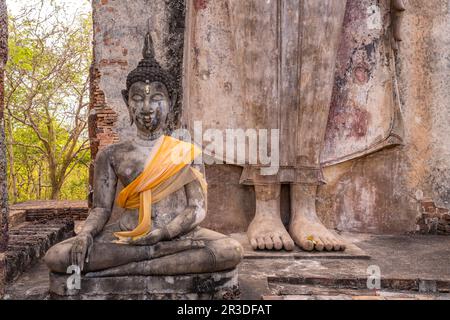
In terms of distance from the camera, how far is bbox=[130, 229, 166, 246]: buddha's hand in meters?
2.49

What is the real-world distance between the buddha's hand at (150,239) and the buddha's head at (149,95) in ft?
1.85

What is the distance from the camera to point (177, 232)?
257cm

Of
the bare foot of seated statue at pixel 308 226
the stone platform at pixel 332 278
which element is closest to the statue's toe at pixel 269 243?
the stone platform at pixel 332 278

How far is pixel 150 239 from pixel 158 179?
1.03 feet

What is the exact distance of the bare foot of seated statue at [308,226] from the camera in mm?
3566

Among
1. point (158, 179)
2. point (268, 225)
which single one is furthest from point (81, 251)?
point (268, 225)

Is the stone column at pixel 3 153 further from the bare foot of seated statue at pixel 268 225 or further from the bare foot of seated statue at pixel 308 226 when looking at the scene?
the bare foot of seated statue at pixel 308 226

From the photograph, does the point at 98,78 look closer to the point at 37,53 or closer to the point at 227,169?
the point at 227,169

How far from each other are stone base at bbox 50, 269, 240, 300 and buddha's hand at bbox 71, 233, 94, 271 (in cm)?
9

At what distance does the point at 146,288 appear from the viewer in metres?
2.46

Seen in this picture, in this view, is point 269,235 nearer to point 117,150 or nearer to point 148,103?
point 117,150

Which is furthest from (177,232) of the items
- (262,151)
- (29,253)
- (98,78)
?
(98,78)

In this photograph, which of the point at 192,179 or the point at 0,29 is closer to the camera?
the point at 0,29
